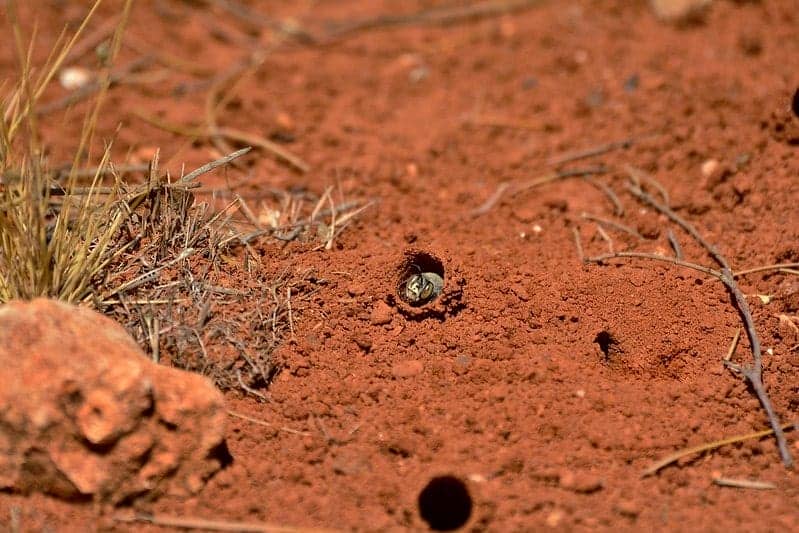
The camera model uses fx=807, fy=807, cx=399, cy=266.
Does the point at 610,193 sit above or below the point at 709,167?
below

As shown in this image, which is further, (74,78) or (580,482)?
(74,78)

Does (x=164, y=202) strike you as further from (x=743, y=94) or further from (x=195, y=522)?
(x=743, y=94)

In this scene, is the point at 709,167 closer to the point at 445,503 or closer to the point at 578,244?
the point at 578,244

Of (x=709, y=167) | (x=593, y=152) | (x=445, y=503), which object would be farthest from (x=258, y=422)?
(x=709, y=167)

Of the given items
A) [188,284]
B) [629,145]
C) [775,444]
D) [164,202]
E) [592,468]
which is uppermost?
[629,145]

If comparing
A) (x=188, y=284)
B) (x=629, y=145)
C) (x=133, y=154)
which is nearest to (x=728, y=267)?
(x=629, y=145)

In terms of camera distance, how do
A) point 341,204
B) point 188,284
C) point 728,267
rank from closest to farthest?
point 188,284 < point 728,267 < point 341,204
